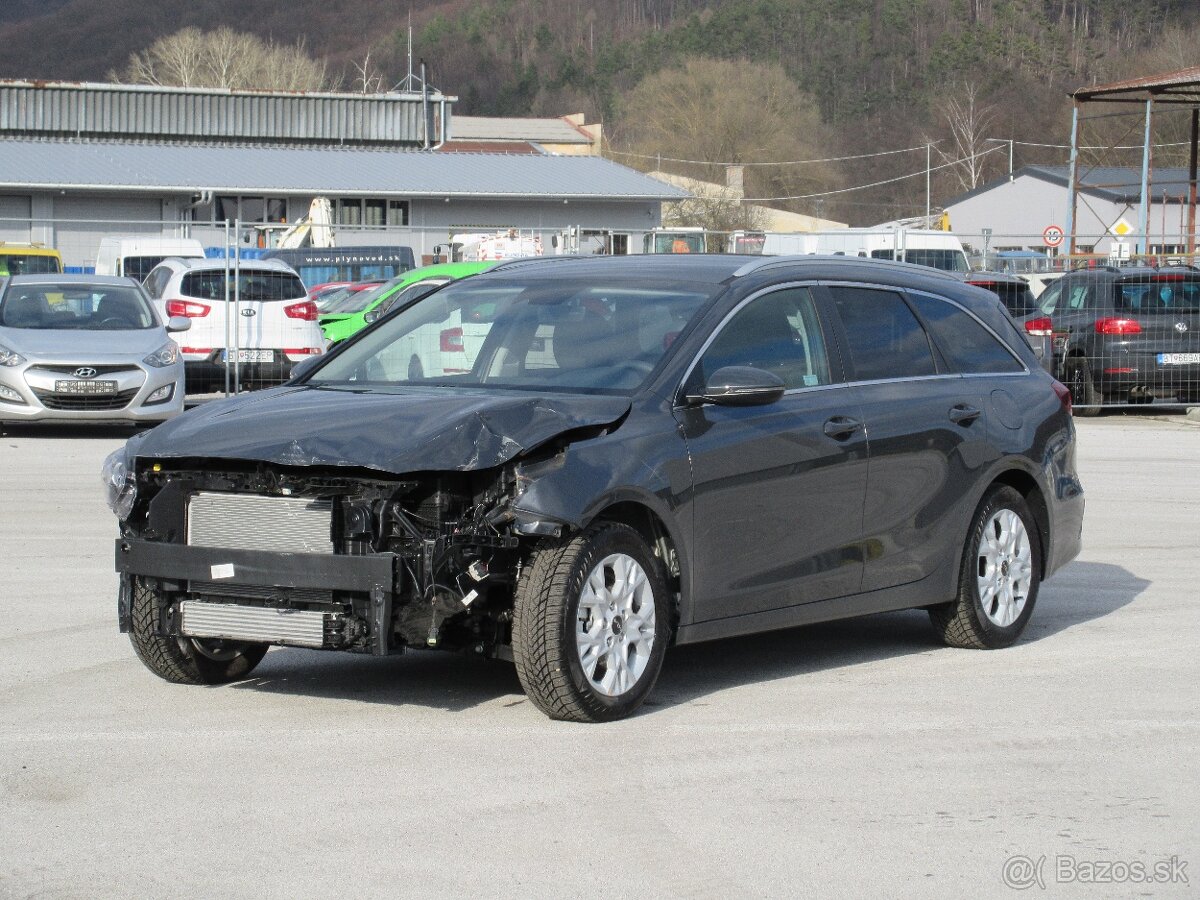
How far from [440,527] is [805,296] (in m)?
2.17

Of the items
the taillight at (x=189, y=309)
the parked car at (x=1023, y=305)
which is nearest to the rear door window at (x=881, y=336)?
the parked car at (x=1023, y=305)

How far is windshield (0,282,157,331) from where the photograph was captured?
1877 cm

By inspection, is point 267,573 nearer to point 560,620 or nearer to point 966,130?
point 560,620

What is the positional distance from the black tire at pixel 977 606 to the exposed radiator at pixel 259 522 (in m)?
3.18

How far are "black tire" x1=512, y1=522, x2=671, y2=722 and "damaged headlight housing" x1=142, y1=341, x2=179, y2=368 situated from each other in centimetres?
1288

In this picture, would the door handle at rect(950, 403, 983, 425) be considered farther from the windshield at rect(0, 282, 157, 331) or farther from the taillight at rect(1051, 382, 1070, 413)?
the windshield at rect(0, 282, 157, 331)

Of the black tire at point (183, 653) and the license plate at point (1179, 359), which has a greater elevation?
the license plate at point (1179, 359)

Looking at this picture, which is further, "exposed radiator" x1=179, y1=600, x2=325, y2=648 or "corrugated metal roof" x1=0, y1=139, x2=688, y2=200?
"corrugated metal roof" x1=0, y1=139, x2=688, y2=200

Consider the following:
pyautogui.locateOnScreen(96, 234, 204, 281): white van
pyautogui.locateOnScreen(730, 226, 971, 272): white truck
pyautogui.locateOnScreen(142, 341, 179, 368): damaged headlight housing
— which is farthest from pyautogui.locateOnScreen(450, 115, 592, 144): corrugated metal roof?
pyautogui.locateOnScreen(142, 341, 179, 368): damaged headlight housing

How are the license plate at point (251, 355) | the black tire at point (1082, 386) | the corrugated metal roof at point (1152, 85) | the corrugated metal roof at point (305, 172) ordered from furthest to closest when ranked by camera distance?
the corrugated metal roof at point (305, 172), the corrugated metal roof at point (1152, 85), the black tire at point (1082, 386), the license plate at point (251, 355)

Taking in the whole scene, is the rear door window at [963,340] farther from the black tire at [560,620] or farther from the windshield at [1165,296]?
the windshield at [1165,296]

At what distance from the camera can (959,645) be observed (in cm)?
817

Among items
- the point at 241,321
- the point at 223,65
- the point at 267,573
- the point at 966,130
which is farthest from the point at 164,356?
the point at 966,130

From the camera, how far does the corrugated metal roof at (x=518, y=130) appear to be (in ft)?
439
